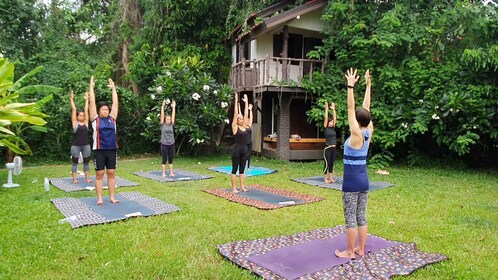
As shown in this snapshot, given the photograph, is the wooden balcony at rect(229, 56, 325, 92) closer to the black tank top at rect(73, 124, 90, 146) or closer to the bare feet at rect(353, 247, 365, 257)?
the black tank top at rect(73, 124, 90, 146)

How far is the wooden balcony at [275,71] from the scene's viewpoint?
12.5 metres

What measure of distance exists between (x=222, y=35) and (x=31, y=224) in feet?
39.4

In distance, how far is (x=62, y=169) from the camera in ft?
36.6

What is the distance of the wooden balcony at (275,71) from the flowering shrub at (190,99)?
80 centimetres

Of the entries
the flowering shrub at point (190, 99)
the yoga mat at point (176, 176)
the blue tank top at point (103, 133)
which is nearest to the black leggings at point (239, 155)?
the yoga mat at point (176, 176)

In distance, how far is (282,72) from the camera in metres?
12.7

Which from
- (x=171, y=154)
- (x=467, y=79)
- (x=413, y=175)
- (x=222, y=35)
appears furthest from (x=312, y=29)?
(x=171, y=154)

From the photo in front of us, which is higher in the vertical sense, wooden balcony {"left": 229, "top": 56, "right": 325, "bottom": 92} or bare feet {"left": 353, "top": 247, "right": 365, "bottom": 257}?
wooden balcony {"left": 229, "top": 56, "right": 325, "bottom": 92}

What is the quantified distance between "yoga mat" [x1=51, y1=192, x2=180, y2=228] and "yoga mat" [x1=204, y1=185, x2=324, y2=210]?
1286 mm

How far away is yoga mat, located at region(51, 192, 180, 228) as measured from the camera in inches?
205

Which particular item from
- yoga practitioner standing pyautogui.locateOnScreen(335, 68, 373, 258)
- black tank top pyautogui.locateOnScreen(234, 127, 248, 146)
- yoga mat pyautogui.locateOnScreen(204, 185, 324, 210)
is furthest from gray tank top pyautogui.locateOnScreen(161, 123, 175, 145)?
yoga practitioner standing pyautogui.locateOnScreen(335, 68, 373, 258)

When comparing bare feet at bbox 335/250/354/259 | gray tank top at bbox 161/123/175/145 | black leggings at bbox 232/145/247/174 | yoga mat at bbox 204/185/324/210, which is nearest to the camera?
bare feet at bbox 335/250/354/259

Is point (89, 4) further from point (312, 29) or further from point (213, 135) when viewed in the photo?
point (312, 29)

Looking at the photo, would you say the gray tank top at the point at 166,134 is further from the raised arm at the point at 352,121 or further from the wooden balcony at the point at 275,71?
the raised arm at the point at 352,121
